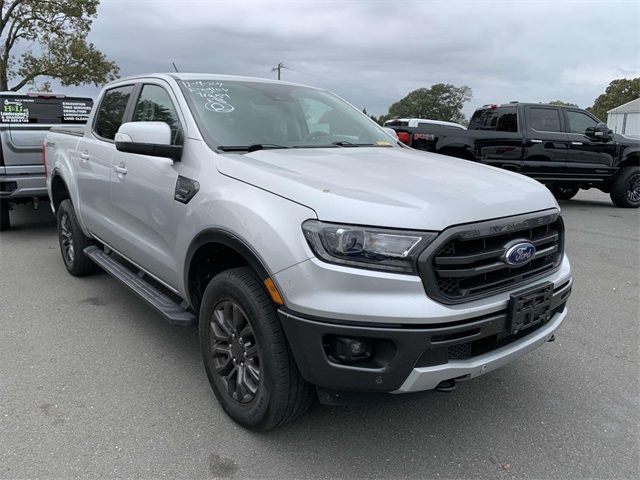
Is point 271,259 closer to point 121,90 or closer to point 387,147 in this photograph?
point 387,147

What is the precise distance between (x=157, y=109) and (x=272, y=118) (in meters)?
0.85

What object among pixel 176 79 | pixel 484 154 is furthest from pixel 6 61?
pixel 176 79

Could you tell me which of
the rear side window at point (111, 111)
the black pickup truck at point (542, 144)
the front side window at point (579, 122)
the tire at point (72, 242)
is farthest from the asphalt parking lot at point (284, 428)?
the front side window at point (579, 122)

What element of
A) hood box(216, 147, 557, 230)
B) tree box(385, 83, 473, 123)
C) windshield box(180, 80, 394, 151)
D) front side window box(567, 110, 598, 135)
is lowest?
hood box(216, 147, 557, 230)

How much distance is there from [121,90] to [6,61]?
979 inches

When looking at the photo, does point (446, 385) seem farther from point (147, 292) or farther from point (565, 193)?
point (565, 193)

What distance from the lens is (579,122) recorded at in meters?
10.6

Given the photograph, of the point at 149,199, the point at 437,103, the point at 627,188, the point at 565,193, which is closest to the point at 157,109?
the point at 149,199

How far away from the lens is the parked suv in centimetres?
214

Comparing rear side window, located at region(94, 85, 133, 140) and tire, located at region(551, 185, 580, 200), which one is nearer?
rear side window, located at region(94, 85, 133, 140)

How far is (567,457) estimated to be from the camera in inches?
101

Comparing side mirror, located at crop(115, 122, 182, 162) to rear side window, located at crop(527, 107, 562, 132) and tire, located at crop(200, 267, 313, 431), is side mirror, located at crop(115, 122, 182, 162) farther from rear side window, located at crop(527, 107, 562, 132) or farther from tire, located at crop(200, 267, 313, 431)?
rear side window, located at crop(527, 107, 562, 132)

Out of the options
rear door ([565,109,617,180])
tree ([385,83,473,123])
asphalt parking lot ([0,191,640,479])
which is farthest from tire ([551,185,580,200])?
tree ([385,83,473,123])

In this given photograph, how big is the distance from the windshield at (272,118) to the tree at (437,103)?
228 ft
